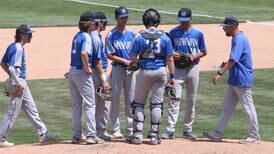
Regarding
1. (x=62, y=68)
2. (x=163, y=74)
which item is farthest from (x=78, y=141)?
(x=62, y=68)

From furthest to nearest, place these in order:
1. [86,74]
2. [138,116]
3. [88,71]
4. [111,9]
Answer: [111,9] → [138,116] → [86,74] → [88,71]

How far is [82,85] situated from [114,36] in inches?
47.6

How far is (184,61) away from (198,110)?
3.37 m

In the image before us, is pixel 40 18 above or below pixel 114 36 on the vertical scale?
below

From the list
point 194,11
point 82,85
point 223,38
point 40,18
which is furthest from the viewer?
point 194,11

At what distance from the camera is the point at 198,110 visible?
51.6 ft

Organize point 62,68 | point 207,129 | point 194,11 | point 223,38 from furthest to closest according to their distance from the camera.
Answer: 1. point 194,11
2. point 223,38
3. point 62,68
4. point 207,129

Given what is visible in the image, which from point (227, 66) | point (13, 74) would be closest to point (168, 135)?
point (227, 66)

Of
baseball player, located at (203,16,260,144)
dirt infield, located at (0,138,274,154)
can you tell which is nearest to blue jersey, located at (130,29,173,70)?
baseball player, located at (203,16,260,144)

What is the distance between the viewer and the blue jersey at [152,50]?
1150 centimetres

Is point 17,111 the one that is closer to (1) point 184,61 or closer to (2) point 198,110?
(1) point 184,61

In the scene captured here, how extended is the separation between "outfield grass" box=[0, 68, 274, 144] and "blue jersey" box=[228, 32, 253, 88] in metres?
1.36

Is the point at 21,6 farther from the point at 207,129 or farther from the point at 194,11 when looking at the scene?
the point at 207,129

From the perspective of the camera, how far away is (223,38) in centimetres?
2672
